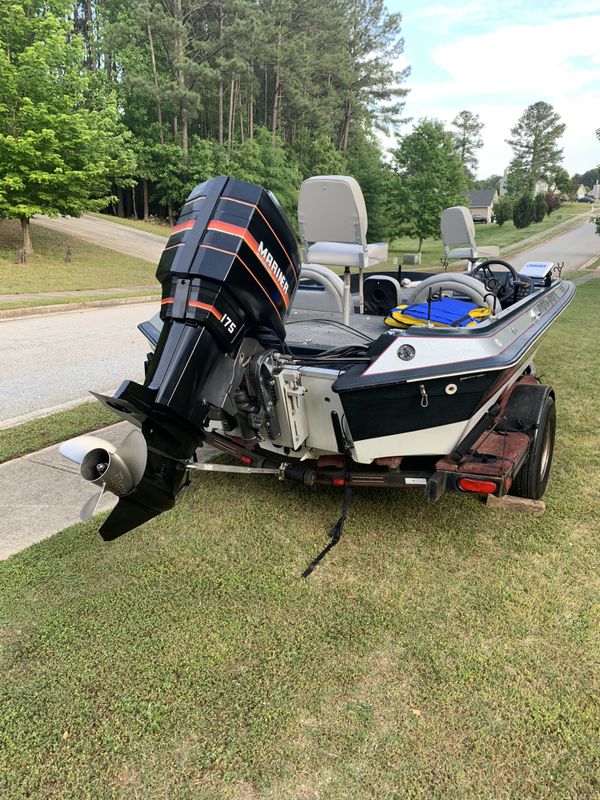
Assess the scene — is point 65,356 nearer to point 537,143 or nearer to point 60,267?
point 60,267

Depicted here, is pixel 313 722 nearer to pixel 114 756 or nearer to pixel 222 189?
pixel 114 756

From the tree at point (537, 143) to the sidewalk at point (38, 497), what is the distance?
83.1 metres

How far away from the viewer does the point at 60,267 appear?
16.9 m

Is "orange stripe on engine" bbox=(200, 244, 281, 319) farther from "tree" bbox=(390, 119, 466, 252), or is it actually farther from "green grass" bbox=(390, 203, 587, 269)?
"tree" bbox=(390, 119, 466, 252)

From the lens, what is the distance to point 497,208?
186ft

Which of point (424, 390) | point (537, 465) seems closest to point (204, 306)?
point (424, 390)

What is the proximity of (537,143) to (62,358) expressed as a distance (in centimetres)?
8597

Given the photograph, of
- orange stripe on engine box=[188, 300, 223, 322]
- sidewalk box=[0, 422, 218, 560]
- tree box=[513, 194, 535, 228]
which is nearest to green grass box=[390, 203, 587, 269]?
tree box=[513, 194, 535, 228]

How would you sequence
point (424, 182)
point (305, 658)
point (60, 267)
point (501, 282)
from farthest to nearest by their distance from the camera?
point (424, 182) < point (60, 267) < point (501, 282) < point (305, 658)

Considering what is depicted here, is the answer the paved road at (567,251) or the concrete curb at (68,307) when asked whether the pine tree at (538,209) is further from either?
the concrete curb at (68,307)

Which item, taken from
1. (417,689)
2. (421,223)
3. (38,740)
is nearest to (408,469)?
(417,689)

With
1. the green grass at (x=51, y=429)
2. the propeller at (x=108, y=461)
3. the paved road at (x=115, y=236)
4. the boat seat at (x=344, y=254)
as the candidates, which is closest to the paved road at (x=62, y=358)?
the green grass at (x=51, y=429)

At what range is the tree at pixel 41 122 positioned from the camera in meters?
14.8

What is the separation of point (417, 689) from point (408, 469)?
1.13m
